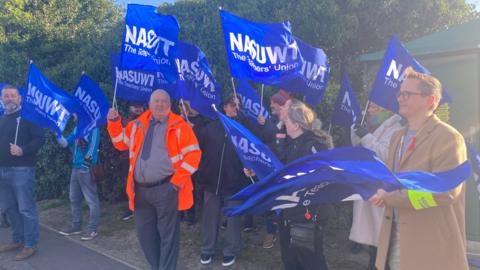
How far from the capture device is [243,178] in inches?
214

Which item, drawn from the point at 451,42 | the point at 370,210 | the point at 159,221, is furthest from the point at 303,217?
the point at 451,42

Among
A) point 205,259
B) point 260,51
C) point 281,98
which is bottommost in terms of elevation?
point 205,259

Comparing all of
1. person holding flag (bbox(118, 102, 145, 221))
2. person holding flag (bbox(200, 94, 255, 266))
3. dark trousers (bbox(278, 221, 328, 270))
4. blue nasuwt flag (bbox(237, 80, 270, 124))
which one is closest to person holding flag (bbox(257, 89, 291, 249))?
blue nasuwt flag (bbox(237, 80, 270, 124))

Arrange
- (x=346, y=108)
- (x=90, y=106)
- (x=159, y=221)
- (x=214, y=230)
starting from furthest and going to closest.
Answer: (x=90, y=106) → (x=214, y=230) → (x=346, y=108) → (x=159, y=221)

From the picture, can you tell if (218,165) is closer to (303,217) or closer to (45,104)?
(303,217)

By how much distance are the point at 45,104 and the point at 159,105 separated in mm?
2080

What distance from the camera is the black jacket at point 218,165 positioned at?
529 centimetres

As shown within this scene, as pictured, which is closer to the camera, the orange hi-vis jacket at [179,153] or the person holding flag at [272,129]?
the orange hi-vis jacket at [179,153]

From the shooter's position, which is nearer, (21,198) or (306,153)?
(306,153)

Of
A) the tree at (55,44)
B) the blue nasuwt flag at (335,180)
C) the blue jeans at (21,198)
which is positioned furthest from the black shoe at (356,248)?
the tree at (55,44)

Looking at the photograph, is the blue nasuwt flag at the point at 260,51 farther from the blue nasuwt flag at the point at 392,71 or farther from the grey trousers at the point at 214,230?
the grey trousers at the point at 214,230

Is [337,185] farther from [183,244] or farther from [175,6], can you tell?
[175,6]

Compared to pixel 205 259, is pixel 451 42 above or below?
above

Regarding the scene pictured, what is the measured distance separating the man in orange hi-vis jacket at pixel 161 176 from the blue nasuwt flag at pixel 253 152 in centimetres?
48
